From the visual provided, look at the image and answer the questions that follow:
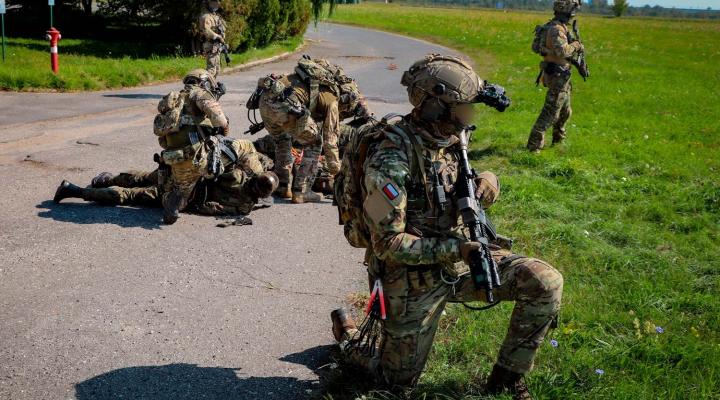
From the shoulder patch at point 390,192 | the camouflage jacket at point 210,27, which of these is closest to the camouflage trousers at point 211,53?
the camouflage jacket at point 210,27

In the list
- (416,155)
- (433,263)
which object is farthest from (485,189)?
(433,263)

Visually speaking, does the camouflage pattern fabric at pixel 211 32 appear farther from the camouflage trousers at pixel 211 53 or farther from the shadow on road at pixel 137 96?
the shadow on road at pixel 137 96

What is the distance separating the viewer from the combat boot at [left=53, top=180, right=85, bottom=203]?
758cm

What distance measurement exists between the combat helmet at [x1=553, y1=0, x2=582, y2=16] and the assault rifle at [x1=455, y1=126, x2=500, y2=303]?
7053 millimetres

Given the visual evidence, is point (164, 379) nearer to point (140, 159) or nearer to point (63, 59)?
point (140, 159)

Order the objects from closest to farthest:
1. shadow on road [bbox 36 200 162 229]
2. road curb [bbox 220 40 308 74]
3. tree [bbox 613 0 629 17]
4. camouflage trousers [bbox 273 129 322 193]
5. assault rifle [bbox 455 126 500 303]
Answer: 1. assault rifle [bbox 455 126 500 303]
2. shadow on road [bbox 36 200 162 229]
3. camouflage trousers [bbox 273 129 322 193]
4. road curb [bbox 220 40 308 74]
5. tree [bbox 613 0 629 17]

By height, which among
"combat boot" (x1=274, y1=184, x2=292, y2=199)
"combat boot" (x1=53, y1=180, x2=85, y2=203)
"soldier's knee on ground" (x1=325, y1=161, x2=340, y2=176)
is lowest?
"combat boot" (x1=274, y1=184, x2=292, y2=199)

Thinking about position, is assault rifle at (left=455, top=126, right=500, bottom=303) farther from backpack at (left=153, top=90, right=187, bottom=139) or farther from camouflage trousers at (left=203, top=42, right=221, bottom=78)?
camouflage trousers at (left=203, top=42, right=221, bottom=78)

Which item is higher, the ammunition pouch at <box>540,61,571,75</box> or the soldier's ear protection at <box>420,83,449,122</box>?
the soldier's ear protection at <box>420,83,449,122</box>

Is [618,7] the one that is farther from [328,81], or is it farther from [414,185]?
[414,185]

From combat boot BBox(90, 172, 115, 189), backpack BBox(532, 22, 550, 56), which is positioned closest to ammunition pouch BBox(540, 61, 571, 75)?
backpack BBox(532, 22, 550, 56)

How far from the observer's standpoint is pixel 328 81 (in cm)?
845

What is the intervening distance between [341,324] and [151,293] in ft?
5.88

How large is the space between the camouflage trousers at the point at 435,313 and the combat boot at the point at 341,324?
60 cm
